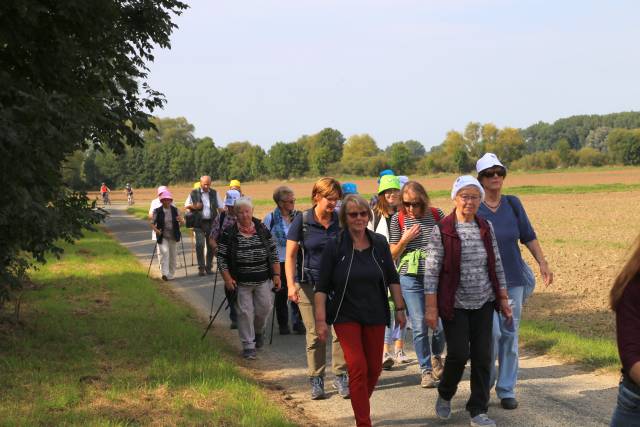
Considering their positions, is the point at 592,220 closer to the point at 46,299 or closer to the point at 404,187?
the point at 46,299

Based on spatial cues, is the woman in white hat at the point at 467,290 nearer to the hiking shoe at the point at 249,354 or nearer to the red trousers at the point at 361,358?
the red trousers at the point at 361,358

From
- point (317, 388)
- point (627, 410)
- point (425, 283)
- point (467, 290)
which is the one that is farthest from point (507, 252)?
point (627, 410)

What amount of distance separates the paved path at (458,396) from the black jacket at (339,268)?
917mm

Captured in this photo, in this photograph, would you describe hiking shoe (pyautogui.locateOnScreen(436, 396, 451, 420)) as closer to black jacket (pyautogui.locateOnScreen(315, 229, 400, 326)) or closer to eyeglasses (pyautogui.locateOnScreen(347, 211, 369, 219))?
black jacket (pyautogui.locateOnScreen(315, 229, 400, 326))

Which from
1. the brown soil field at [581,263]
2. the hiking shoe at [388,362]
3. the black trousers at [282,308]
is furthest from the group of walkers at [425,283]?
the black trousers at [282,308]

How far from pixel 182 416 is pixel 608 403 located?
3.32 m

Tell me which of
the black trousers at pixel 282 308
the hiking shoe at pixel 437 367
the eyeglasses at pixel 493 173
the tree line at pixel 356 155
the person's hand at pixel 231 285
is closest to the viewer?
the eyeglasses at pixel 493 173

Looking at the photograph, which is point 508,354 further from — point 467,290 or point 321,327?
point 321,327

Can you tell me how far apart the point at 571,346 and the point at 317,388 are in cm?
294

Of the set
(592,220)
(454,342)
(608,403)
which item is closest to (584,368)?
(608,403)

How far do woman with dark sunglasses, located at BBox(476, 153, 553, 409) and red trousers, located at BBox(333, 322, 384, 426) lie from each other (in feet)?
3.25

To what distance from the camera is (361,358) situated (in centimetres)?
572

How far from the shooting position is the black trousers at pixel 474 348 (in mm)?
5766

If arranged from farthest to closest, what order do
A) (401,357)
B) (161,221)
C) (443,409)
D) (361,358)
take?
(161,221)
(401,357)
(443,409)
(361,358)
